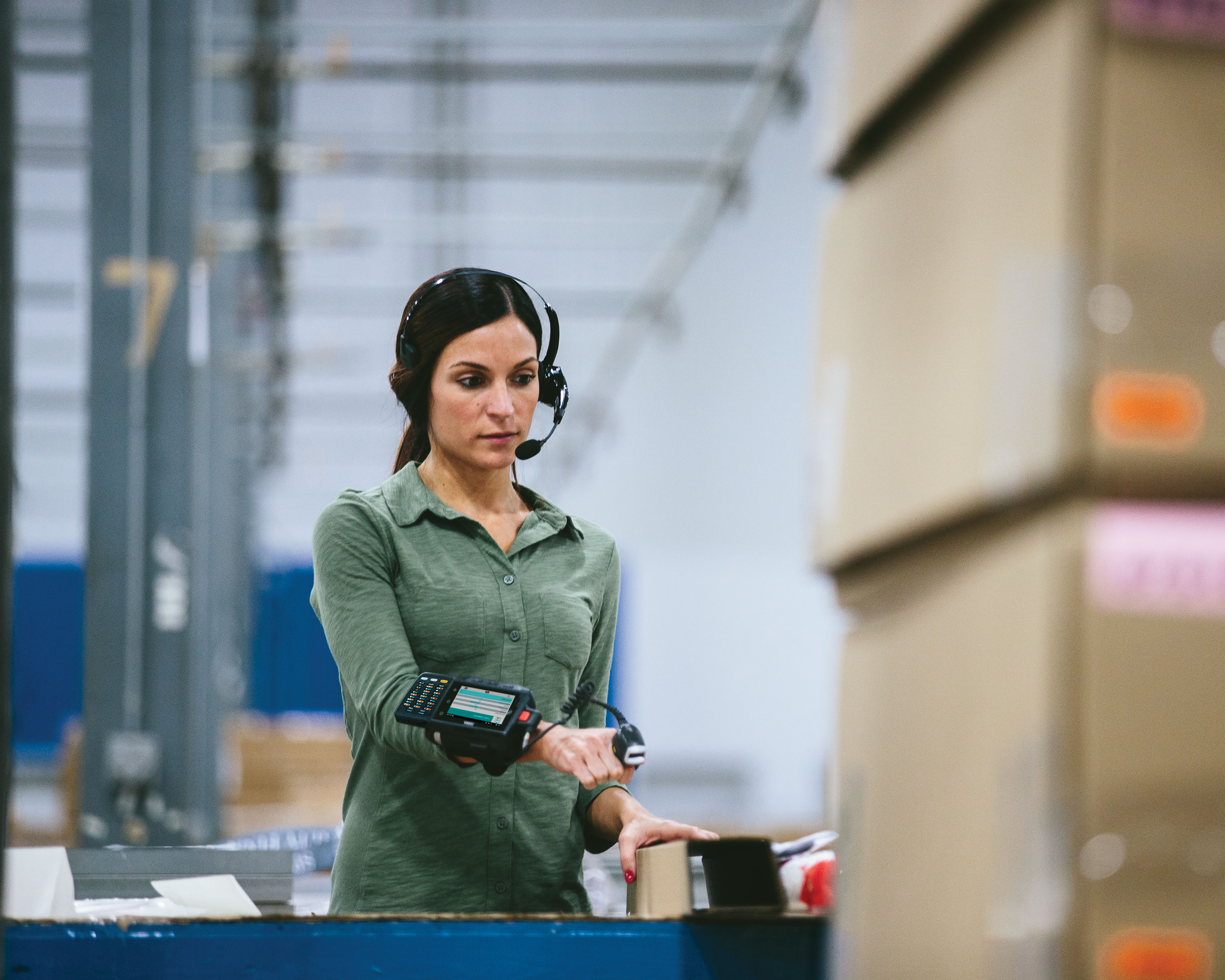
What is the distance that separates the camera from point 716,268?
33.8ft

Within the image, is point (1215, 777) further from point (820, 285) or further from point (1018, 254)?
point (820, 285)

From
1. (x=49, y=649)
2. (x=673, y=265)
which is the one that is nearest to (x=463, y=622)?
(x=673, y=265)

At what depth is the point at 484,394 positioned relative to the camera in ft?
6.46

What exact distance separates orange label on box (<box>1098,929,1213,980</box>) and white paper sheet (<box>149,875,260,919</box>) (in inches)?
46.5

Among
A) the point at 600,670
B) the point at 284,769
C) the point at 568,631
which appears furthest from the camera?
the point at 284,769

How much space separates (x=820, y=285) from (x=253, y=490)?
13.5 meters

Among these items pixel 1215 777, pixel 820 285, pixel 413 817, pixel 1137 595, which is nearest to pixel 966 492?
pixel 1137 595

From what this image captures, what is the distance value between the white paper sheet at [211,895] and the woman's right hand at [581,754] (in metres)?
0.45

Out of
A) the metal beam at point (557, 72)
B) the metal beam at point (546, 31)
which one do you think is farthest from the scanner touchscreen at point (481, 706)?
the metal beam at point (557, 72)

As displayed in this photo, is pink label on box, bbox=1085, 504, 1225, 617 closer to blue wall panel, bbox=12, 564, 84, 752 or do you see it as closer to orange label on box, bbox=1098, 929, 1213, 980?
orange label on box, bbox=1098, 929, 1213, 980

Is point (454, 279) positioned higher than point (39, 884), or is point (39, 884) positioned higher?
point (454, 279)

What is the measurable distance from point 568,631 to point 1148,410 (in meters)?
1.12

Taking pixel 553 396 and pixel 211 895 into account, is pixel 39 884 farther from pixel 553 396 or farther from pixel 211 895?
pixel 553 396

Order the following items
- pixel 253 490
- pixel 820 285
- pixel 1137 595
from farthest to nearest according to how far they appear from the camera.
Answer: pixel 253 490 < pixel 820 285 < pixel 1137 595
